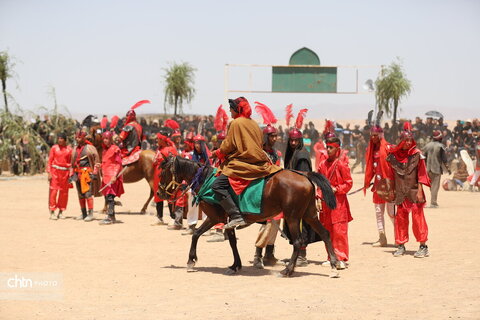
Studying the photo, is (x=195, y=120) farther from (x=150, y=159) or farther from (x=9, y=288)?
(x=9, y=288)

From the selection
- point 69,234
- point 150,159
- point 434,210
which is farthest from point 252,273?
point 434,210

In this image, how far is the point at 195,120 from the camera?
4203 centimetres

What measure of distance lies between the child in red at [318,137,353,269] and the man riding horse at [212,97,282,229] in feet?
3.54

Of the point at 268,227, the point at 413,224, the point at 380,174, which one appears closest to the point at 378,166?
the point at 380,174

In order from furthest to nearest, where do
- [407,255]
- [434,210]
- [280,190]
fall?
[434,210]
[407,255]
[280,190]

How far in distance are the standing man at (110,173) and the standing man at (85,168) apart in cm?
19

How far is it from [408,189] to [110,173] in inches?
258

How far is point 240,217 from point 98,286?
1.99m

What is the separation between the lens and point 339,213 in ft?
35.4

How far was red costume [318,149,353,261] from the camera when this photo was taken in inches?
424

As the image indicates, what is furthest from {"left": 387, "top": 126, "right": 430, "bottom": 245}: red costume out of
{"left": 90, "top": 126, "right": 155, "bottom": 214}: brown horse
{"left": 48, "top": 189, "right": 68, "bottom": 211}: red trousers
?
{"left": 48, "top": 189, "right": 68, "bottom": 211}: red trousers

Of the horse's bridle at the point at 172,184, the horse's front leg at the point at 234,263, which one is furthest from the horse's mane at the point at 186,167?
the horse's front leg at the point at 234,263

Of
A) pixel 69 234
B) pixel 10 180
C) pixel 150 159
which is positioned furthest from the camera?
pixel 10 180

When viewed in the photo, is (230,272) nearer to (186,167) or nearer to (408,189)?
(186,167)
